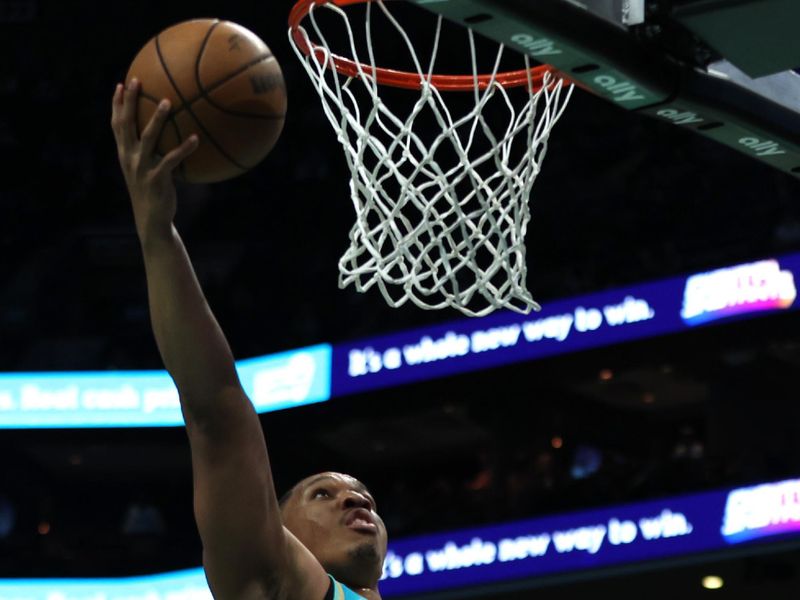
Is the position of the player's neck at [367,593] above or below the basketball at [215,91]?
below

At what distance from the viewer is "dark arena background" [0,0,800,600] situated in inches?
364

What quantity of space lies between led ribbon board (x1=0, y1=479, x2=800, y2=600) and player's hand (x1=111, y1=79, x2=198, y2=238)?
6.53 metres

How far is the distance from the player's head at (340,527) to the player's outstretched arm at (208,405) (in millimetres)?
286

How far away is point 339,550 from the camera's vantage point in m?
2.95

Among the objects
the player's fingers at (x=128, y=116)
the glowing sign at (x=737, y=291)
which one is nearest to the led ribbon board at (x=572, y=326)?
the glowing sign at (x=737, y=291)

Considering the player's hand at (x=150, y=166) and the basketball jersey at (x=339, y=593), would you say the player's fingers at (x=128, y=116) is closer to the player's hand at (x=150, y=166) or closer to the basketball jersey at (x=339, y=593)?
the player's hand at (x=150, y=166)

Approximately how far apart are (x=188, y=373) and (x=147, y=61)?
0.53m

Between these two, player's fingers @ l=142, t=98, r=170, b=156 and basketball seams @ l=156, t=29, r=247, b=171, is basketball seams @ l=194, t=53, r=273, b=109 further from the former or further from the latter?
player's fingers @ l=142, t=98, r=170, b=156

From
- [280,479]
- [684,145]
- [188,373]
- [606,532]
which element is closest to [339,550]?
[188,373]

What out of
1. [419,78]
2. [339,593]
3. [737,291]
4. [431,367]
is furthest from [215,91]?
[431,367]

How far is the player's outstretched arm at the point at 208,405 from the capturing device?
2.28 meters

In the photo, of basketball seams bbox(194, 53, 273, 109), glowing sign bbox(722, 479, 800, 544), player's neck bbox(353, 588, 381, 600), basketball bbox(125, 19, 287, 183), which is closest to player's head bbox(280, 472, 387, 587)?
player's neck bbox(353, 588, 381, 600)

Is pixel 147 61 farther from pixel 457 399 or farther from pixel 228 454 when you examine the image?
pixel 457 399

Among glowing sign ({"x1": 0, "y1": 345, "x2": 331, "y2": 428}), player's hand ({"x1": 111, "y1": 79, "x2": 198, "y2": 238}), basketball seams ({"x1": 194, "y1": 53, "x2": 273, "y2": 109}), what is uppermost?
basketball seams ({"x1": 194, "y1": 53, "x2": 273, "y2": 109})
